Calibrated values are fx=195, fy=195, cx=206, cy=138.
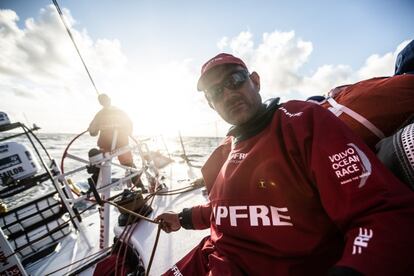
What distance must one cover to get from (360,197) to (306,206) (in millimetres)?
251

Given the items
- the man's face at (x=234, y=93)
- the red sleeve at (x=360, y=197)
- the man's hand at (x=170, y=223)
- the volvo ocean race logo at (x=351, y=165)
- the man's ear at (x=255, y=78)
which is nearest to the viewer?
the red sleeve at (x=360, y=197)

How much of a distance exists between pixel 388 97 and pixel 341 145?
573 mm

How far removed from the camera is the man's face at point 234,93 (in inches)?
50.4

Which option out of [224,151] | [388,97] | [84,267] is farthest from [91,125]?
[388,97]

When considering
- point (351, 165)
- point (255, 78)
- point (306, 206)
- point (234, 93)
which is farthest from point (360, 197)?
point (255, 78)

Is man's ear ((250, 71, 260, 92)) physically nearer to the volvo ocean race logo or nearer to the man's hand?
the volvo ocean race logo

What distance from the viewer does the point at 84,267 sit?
86.6 inches

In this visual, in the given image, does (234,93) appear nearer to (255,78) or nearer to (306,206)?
(255,78)

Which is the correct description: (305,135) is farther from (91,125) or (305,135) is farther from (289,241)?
(91,125)

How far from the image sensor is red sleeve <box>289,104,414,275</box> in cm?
55

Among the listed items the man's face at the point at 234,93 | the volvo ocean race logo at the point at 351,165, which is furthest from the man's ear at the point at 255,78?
the volvo ocean race logo at the point at 351,165

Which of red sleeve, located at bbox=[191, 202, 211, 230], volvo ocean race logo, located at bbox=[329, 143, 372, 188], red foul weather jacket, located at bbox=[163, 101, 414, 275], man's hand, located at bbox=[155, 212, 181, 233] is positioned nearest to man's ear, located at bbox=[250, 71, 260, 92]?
red foul weather jacket, located at bbox=[163, 101, 414, 275]

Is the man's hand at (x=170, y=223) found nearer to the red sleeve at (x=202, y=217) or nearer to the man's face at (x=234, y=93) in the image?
the red sleeve at (x=202, y=217)

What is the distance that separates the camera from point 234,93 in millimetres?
1307
